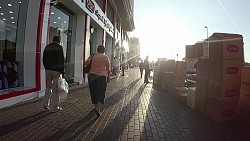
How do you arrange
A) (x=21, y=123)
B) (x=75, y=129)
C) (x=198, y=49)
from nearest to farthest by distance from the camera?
(x=75, y=129)
(x=21, y=123)
(x=198, y=49)

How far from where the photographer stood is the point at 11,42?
7.92 meters

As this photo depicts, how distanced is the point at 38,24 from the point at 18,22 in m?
0.68

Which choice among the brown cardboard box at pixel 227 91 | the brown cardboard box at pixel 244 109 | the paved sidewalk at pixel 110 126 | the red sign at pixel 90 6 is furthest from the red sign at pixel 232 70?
the red sign at pixel 90 6

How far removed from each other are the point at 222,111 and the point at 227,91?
485 mm

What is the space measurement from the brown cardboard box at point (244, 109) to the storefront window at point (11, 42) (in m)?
6.54

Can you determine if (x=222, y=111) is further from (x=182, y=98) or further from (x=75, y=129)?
(x=75, y=129)

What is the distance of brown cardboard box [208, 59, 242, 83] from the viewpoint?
571 cm

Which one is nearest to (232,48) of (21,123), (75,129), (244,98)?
(244,98)

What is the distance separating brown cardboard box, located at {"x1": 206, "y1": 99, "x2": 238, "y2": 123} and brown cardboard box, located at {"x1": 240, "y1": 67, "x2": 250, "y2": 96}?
376mm

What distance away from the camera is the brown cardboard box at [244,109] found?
18.6 feet

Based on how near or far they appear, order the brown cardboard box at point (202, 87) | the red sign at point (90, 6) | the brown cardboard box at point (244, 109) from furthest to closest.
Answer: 1. the red sign at point (90, 6)
2. the brown cardboard box at point (202, 87)
3. the brown cardboard box at point (244, 109)

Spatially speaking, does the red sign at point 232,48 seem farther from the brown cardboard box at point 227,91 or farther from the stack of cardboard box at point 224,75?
the brown cardboard box at point 227,91

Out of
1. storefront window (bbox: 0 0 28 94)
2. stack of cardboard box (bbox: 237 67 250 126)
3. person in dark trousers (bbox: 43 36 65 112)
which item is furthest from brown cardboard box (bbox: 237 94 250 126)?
storefront window (bbox: 0 0 28 94)

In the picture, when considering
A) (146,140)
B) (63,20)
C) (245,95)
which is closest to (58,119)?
(146,140)
